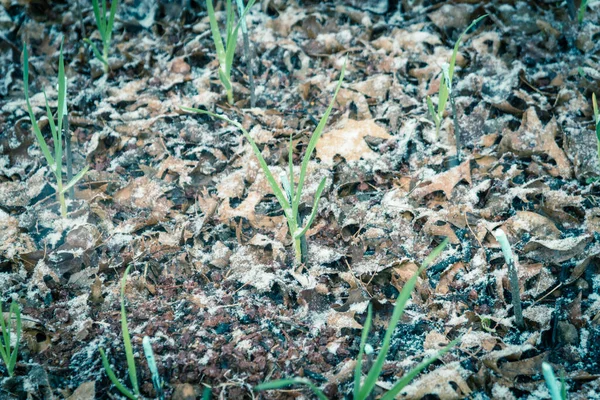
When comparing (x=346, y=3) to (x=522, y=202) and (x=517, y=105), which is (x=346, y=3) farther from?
(x=522, y=202)

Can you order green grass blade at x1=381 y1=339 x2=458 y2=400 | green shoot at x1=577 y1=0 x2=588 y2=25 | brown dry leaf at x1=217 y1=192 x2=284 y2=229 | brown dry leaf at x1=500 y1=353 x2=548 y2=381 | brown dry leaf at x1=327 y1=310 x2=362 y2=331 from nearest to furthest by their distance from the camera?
green grass blade at x1=381 y1=339 x2=458 y2=400 < brown dry leaf at x1=500 y1=353 x2=548 y2=381 < brown dry leaf at x1=327 y1=310 x2=362 y2=331 < brown dry leaf at x1=217 y1=192 x2=284 y2=229 < green shoot at x1=577 y1=0 x2=588 y2=25

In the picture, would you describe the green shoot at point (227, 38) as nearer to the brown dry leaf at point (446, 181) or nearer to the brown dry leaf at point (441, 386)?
the brown dry leaf at point (446, 181)

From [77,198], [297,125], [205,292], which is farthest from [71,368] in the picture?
[297,125]

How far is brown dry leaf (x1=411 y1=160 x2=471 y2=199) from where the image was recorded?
1.55 m

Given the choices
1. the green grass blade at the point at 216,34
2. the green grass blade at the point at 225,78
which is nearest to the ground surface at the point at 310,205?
the green grass blade at the point at 225,78

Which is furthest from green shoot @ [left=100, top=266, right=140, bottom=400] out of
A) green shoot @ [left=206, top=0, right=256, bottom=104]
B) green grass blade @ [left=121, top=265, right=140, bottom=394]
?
green shoot @ [left=206, top=0, right=256, bottom=104]

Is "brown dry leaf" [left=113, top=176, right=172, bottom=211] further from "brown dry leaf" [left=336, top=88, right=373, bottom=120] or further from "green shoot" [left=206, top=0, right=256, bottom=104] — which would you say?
"brown dry leaf" [left=336, top=88, right=373, bottom=120]

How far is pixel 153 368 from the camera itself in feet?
3.42

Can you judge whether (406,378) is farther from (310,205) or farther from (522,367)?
(310,205)

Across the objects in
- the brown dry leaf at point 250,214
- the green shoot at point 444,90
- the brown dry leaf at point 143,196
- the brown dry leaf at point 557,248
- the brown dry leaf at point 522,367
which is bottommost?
the brown dry leaf at point 522,367

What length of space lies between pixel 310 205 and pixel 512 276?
0.60 metres

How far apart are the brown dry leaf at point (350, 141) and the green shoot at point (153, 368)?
0.84m

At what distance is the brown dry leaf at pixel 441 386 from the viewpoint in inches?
43.7

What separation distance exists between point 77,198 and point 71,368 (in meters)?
0.59
